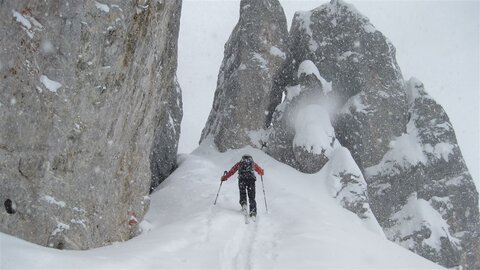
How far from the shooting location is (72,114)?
1094 cm

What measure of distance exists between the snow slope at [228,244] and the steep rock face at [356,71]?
1440 cm

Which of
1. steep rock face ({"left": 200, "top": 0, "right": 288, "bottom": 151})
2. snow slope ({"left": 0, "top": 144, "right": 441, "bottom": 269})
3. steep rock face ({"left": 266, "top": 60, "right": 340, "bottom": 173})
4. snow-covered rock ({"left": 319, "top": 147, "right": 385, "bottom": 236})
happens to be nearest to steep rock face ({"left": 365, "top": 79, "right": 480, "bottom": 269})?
steep rock face ({"left": 266, "top": 60, "right": 340, "bottom": 173})

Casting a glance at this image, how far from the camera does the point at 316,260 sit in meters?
10.4

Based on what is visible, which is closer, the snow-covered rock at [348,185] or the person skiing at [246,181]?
the person skiing at [246,181]

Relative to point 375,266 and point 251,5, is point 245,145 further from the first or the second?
point 375,266

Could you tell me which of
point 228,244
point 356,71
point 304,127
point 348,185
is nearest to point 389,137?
point 356,71

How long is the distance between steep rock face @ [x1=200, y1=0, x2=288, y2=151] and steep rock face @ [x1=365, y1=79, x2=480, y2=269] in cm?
920

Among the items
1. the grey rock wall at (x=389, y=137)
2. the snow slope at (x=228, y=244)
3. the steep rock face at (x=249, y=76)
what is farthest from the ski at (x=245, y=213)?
the steep rock face at (x=249, y=76)

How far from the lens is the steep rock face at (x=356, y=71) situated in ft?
110

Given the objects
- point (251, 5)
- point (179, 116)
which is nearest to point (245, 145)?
point (179, 116)

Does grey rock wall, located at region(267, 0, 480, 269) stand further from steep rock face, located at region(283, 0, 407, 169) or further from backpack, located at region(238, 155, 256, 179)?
backpack, located at region(238, 155, 256, 179)

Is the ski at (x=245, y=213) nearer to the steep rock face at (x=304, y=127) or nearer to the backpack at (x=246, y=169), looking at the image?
the backpack at (x=246, y=169)

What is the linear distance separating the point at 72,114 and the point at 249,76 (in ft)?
76.5

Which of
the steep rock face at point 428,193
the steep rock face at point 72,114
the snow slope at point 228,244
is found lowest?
the steep rock face at point 428,193
